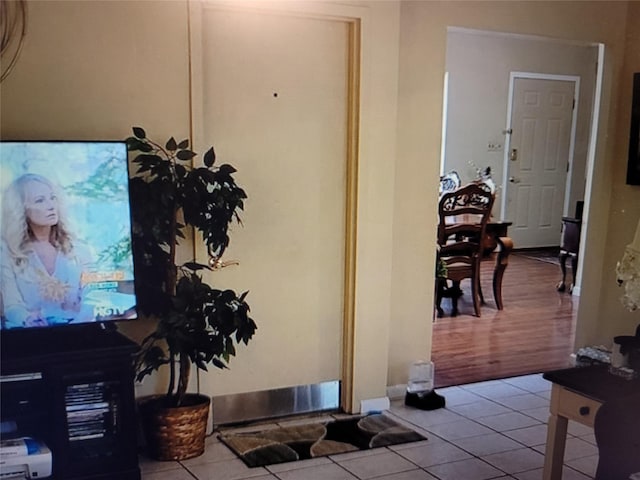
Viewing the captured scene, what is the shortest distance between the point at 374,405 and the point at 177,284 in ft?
4.47

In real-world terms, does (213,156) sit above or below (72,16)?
below

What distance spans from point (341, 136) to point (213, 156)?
0.81 m

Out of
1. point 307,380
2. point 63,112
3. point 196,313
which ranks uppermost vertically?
point 63,112

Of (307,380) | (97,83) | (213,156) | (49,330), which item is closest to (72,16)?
(97,83)

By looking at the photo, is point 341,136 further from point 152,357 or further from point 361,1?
point 152,357

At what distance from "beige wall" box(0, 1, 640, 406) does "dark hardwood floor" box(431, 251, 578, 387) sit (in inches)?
16.6

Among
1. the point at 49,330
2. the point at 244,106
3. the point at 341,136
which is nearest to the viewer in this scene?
the point at 49,330

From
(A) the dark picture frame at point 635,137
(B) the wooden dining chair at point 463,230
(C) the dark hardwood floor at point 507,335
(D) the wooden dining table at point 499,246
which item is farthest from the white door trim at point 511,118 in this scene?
(A) the dark picture frame at point 635,137

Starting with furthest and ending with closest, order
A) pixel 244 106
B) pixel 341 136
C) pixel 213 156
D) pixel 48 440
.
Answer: pixel 341 136 → pixel 244 106 → pixel 213 156 → pixel 48 440

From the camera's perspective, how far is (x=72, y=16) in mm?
2797

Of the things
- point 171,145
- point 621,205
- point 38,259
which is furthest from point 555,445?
point 621,205

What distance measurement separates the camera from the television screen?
2.54 meters

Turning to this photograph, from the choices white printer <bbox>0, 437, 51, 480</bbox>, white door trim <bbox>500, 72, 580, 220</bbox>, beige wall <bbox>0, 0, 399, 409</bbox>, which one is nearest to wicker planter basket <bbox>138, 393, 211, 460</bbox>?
beige wall <bbox>0, 0, 399, 409</bbox>

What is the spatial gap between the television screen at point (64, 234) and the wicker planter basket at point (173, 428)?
507 mm
